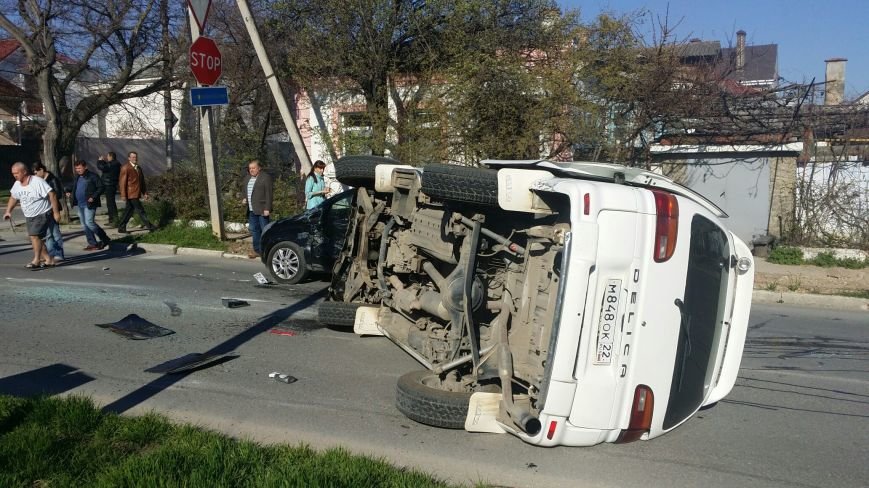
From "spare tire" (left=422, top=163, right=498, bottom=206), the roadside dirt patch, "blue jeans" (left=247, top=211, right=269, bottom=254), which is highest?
"spare tire" (left=422, top=163, right=498, bottom=206)

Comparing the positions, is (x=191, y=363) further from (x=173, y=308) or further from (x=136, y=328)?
(x=173, y=308)

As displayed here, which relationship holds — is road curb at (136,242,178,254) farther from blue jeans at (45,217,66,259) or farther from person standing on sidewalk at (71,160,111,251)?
blue jeans at (45,217,66,259)

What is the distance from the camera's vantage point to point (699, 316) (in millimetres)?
4688

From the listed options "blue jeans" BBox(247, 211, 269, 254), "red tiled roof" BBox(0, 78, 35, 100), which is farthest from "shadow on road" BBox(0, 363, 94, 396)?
"red tiled roof" BBox(0, 78, 35, 100)

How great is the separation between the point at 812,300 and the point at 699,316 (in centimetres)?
774

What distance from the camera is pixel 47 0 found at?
16297mm

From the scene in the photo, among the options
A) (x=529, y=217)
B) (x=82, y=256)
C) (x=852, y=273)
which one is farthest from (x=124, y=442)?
(x=852, y=273)

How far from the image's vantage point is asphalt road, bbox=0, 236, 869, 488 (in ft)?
15.9

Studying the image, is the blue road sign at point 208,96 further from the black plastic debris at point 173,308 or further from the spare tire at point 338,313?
the spare tire at point 338,313

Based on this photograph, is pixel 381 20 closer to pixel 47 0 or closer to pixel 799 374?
pixel 47 0

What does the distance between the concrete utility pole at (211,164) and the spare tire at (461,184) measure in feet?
30.6

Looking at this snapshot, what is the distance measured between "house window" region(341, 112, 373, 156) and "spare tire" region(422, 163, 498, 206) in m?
11.0

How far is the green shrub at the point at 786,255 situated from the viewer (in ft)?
46.6

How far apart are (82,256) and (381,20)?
25.8ft
